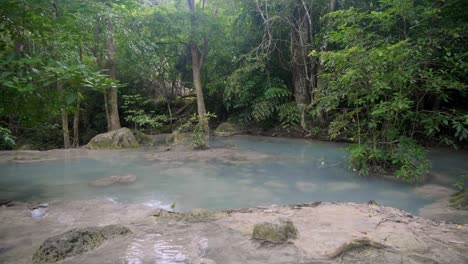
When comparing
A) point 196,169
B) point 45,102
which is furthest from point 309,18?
point 45,102

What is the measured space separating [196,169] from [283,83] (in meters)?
7.51

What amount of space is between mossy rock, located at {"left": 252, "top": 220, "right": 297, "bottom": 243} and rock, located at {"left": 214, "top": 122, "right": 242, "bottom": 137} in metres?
11.0

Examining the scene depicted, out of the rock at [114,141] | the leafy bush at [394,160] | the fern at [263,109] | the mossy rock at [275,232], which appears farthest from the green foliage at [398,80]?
the rock at [114,141]

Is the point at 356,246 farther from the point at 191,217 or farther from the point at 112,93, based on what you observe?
the point at 112,93

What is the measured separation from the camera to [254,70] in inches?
543

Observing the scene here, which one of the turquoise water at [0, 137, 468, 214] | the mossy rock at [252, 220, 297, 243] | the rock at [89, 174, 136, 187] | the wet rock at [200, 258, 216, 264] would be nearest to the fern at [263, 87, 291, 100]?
the turquoise water at [0, 137, 468, 214]

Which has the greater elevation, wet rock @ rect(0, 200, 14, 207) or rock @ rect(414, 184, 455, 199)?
wet rock @ rect(0, 200, 14, 207)

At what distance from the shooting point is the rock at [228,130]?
14312mm

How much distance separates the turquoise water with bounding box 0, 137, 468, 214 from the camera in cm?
525

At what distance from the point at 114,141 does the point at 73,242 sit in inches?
321

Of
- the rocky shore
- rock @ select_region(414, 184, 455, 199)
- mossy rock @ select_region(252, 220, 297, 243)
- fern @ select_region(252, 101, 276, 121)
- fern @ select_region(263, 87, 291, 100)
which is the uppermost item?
Answer: fern @ select_region(263, 87, 291, 100)

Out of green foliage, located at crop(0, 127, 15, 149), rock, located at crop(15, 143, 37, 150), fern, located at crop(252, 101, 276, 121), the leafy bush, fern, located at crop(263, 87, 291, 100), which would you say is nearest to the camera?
the leafy bush

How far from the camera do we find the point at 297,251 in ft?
9.61

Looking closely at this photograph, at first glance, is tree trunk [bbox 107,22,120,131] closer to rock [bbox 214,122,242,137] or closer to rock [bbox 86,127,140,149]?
rock [bbox 86,127,140,149]
